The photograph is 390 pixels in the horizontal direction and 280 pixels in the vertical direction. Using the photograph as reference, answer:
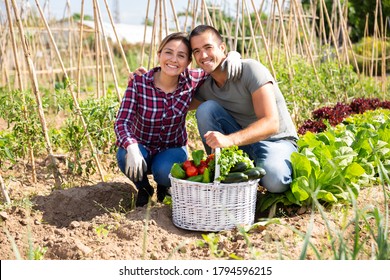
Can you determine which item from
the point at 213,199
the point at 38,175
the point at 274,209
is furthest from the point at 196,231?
the point at 38,175

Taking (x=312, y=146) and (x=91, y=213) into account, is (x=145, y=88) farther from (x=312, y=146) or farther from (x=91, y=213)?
(x=312, y=146)

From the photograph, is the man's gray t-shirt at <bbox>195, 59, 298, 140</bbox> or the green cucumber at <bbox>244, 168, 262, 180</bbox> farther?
the man's gray t-shirt at <bbox>195, 59, 298, 140</bbox>

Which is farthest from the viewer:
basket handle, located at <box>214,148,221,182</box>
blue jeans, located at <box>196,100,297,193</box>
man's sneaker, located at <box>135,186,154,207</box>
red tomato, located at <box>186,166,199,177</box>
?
man's sneaker, located at <box>135,186,154,207</box>

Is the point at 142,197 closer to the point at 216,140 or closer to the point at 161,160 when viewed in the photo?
the point at 161,160

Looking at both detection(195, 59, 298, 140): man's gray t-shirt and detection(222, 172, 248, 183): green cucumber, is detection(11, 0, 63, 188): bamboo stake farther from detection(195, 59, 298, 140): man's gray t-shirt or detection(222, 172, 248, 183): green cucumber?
detection(222, 172, 248, 183): green cucumber

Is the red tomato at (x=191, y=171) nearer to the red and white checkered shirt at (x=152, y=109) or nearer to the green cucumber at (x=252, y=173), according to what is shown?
the green cucumber at (x=252, y=173)

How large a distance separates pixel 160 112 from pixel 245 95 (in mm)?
470

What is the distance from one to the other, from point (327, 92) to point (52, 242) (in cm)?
352

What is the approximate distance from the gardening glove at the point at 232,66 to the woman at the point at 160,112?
215mm

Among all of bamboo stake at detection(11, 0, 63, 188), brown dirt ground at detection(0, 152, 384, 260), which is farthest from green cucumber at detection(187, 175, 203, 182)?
bamboo stake at detection(11, 0, 63, 188)

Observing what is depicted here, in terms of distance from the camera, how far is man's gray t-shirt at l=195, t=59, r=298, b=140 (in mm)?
2656

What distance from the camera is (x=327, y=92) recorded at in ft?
16.8

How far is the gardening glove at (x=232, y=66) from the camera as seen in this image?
2.65 meters

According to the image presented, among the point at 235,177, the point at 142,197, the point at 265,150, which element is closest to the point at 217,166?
the point at 235,177
